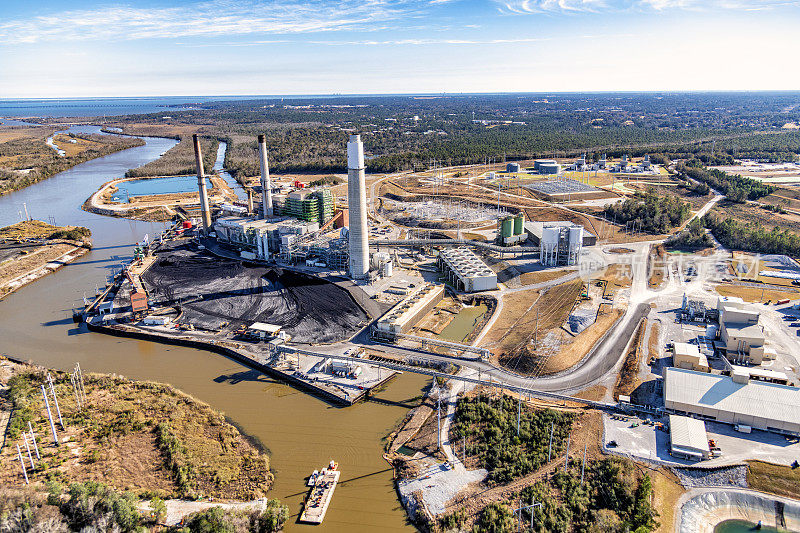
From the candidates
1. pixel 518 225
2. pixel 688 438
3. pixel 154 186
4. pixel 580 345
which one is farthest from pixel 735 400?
pixel 154 186

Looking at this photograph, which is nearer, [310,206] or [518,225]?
[518,225]

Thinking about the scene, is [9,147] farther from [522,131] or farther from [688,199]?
[688,199]

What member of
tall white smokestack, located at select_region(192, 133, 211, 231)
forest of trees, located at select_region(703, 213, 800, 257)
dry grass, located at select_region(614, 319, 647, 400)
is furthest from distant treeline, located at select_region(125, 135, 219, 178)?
forest of trees, located at select_region(703, 213, 800, 257)

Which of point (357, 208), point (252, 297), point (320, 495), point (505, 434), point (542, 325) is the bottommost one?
point (320, 495)

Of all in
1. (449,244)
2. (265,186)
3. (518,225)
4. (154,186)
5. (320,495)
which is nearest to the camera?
(320,495)

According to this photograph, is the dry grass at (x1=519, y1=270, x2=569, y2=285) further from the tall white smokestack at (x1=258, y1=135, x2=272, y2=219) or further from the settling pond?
the settling pond

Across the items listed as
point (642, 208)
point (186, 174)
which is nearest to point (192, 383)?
point (642, 208)

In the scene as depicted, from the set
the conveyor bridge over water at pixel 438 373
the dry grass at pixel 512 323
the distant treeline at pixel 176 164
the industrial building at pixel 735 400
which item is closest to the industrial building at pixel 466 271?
the dry grass at pixel 512 323

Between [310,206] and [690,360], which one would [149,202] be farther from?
[690,360]
